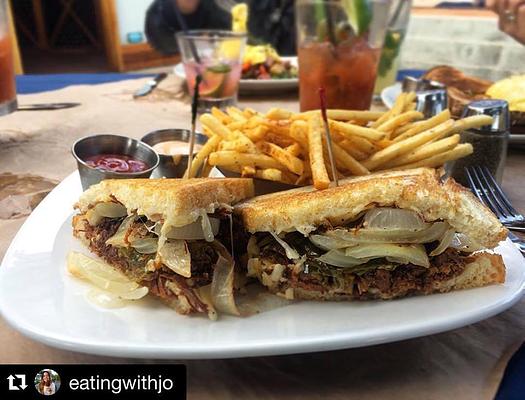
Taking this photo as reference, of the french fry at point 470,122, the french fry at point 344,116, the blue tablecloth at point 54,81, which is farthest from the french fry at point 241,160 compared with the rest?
the blue tablecloth at point 54,81

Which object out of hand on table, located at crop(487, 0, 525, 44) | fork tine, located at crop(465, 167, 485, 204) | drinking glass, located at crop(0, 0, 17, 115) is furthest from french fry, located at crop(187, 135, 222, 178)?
hand on table, located at crop(487, 0, 525, 44)

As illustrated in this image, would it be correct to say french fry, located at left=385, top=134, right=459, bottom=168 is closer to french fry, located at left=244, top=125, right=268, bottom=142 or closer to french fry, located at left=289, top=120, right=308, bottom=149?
french fry, located at left=289, top=120, right=308, bottom=149

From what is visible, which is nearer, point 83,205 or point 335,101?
point 83,205

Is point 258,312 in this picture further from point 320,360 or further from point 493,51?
point 493,51

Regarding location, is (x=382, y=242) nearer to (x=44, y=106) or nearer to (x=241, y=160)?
(x=241, y=160)

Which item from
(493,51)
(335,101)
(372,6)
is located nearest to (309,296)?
(335,101)

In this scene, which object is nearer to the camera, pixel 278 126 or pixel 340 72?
pixel 278 126

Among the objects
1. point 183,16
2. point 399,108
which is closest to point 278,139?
point 399,108
